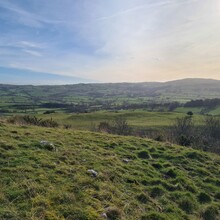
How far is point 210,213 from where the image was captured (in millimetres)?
9227

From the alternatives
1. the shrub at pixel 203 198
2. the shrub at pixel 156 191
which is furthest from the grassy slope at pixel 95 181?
the shrub at pixel 203 198

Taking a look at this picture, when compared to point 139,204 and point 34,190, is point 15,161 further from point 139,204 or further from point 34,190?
point 139,204

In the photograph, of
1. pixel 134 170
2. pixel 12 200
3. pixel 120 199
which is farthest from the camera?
pixel 134 170

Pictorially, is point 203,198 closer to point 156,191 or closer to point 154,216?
point 156,191

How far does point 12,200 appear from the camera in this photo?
6656 mm

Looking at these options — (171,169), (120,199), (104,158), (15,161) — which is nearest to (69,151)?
(104,158)

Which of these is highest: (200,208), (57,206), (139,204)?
(57,206)

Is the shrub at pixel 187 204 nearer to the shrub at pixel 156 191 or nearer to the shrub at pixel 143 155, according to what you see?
the shrub at pixel 156 191

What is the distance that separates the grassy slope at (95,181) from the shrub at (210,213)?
0.20m

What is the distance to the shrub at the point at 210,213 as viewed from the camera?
901 centimetres

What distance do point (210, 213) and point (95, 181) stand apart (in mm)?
4384

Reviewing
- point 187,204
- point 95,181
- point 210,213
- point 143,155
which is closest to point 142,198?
point 95,181

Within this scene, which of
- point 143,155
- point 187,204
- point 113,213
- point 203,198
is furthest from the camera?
point 143,155

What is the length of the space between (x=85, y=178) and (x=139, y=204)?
6.61 feet
